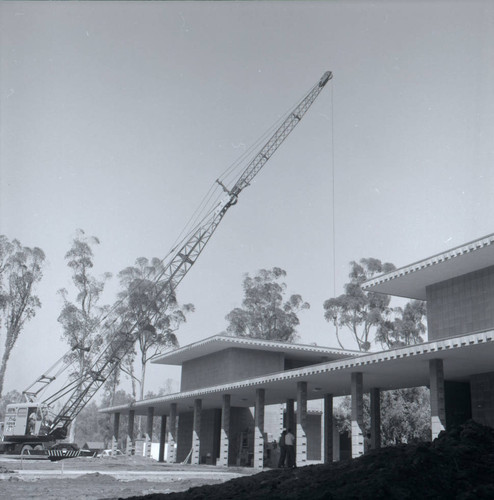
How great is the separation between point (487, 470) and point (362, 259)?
48.3 meters

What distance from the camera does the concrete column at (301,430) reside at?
2669 centimetres

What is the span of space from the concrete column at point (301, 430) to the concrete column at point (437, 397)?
729cm

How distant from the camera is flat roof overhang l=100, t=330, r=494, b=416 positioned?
19531 millimetres

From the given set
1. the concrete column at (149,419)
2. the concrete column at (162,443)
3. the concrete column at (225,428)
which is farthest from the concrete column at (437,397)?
the concrete column at (162,443)

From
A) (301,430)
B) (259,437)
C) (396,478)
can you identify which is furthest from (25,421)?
(396,478)

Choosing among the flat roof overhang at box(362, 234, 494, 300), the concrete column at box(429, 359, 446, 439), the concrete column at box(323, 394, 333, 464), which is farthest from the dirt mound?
the concrete column at box(323, 394, 333, 464)

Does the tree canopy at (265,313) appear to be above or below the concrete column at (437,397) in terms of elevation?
above

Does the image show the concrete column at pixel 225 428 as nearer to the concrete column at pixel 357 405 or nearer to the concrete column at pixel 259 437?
the concrete column at pixel 259 437

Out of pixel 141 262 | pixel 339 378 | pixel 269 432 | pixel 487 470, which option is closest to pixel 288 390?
pixel 339 378

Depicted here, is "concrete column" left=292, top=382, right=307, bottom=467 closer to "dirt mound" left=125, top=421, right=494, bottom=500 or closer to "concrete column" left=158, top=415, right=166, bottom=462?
"dirt mound" left=125, top=421, right=494, bottom=500

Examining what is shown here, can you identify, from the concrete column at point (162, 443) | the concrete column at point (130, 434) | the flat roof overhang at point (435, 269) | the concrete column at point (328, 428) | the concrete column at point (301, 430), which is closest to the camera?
the flat roof overhang at point (435, 269)

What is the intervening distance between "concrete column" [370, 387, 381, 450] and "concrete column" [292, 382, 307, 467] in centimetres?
372

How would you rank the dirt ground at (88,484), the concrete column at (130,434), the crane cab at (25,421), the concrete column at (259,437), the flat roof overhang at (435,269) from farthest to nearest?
1. the concrete column at (130,434)
2. the crane cab at (25,421)
3. the concrete column at (259,437)
4. the flat roof overhang at (435,269)
5. the dirt ground at (88,484)

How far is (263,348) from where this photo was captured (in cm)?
3600
